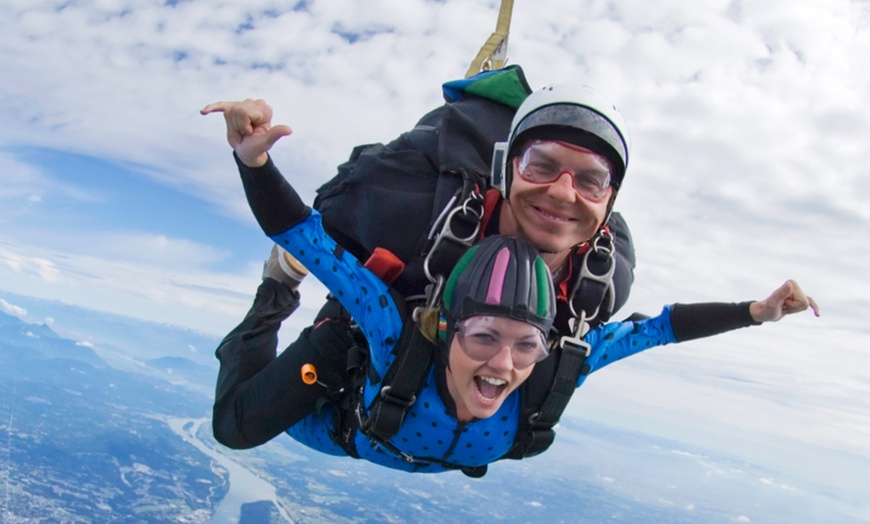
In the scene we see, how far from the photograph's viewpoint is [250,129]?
81.1 inches

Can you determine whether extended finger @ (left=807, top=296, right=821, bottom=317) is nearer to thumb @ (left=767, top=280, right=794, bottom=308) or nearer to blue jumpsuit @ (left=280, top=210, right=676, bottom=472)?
thumb @ (left=767, top=280, right=794, bottom=308)

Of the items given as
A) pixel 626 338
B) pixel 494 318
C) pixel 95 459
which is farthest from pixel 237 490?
pixel 494 318

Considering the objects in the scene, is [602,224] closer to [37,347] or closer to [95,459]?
[95,459]

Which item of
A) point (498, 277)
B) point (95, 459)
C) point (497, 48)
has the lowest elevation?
point (95, 459)

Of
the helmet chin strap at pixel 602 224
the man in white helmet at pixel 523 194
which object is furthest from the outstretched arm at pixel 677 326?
the helmet chin strap at pixel 602 224

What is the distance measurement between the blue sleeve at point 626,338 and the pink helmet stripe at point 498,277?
86 centimetres

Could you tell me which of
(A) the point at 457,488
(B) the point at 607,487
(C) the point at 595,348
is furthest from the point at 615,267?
(B) the point at 607,487

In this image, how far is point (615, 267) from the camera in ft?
9.72

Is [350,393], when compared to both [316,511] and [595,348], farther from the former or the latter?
[316,511]

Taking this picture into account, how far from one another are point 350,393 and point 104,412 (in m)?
121

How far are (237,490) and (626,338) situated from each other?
7746cm

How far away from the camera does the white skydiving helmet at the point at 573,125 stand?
247 centimetres

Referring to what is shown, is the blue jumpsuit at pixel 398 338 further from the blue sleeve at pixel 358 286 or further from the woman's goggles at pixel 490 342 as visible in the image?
the woman's goggles at pixel 490 342

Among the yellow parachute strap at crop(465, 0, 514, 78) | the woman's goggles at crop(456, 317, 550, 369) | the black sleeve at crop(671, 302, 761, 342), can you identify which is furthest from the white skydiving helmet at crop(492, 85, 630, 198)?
the yellow parachute strap at crop(465, 0, 514, 78)
